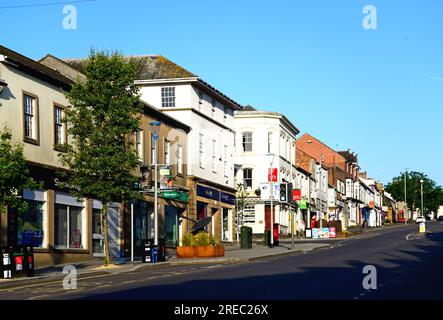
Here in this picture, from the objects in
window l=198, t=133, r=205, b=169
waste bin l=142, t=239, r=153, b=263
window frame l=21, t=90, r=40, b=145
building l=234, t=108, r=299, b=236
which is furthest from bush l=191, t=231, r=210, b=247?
building l=234, t=108, r=299, b=236

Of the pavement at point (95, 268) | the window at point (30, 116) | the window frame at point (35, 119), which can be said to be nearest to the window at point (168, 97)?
the pavement at point (95, 268)

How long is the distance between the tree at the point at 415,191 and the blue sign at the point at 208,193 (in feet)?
441

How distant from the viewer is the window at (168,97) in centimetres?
5494

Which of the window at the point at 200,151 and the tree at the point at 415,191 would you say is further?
the tree at the point at 415,191

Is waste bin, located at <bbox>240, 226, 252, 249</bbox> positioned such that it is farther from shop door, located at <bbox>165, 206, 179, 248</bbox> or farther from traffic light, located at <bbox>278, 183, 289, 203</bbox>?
traffic light, located at <bbox>278, 183, 289, 203</bbox>

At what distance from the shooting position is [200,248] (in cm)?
4316

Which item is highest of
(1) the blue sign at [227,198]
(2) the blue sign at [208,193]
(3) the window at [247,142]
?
(3) the window at [247,142]

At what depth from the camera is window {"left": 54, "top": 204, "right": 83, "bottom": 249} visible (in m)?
38.1

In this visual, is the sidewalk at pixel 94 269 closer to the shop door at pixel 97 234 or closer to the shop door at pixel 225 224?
the shop door at pixel 97 234

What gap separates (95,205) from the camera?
1649 inches

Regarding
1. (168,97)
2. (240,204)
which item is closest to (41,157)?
(168,97)

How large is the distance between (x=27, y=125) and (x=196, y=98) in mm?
20896

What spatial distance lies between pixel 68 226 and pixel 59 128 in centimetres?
459
